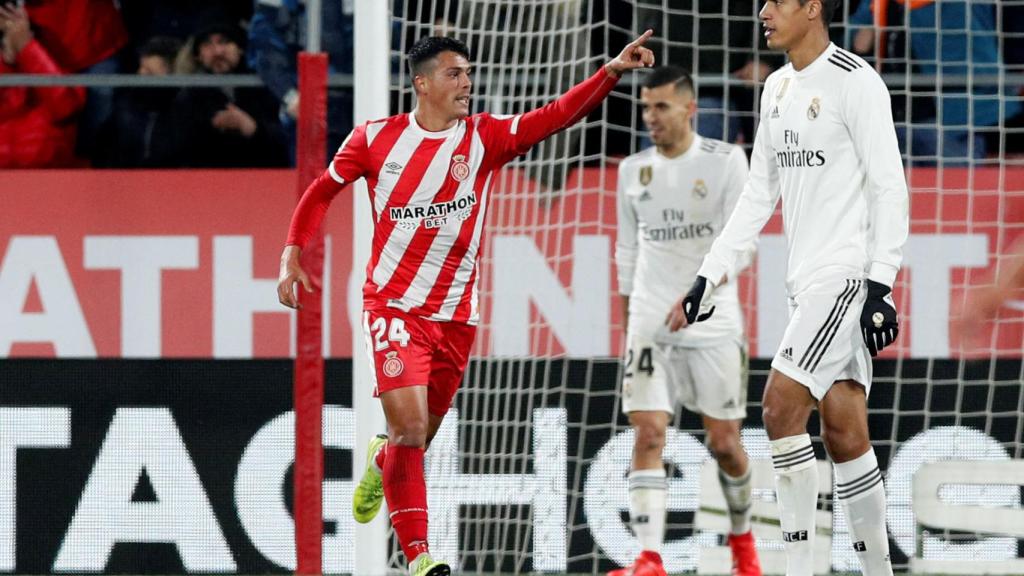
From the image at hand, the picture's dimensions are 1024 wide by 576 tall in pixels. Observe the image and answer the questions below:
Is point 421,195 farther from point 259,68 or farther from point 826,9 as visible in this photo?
point 259,68

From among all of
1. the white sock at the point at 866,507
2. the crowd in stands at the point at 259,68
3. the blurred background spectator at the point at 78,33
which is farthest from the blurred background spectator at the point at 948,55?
the blurred background spectator at the point at 78,33

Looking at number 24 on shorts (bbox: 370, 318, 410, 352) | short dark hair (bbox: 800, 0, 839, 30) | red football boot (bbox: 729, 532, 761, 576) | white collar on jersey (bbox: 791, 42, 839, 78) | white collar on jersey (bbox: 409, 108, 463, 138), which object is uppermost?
short dark hair (bbox: 800, 0, 839, 30)

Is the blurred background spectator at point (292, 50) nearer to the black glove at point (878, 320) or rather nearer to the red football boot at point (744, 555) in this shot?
the red football boot at point (744, 555)

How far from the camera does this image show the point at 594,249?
299 inches

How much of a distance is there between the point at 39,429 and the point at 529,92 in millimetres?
2867

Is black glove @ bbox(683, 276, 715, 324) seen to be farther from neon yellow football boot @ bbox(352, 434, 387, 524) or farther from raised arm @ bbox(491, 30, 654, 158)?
neon yellow football boot @ bbox(352, 434, 387, 524)

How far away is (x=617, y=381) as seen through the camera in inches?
295

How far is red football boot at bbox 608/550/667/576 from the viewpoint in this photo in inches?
259

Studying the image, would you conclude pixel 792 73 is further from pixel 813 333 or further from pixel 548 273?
pixel 548 273

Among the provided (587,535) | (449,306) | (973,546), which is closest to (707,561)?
(587,535)

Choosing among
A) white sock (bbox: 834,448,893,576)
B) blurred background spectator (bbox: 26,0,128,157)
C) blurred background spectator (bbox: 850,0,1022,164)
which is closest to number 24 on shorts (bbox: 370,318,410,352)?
white sock (bbox: 834,448,893,576)

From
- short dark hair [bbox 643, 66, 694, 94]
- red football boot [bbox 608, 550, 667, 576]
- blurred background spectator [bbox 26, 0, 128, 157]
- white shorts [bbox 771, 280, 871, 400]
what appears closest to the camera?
white shorts [bbox 771, 280, 871, 400]

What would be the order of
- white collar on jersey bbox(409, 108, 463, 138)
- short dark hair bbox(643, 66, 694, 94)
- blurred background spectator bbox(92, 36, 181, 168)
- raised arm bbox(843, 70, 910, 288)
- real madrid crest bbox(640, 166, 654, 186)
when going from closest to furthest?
1. raised arm bbox(843, 70, 910, 288)
2. white collar on jersey bbox(409, 108, 463, 138)
3. short dark hair bbox(643, 66, 694, 94)
4. real madrid crest bbox(640, 166, 654, 186)
5. blurred background spectator bbox(92, 36, 181, 168)

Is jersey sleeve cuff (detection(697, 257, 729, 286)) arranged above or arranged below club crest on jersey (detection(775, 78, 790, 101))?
below
